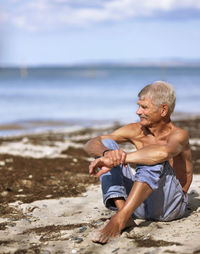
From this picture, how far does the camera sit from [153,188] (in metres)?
3.42

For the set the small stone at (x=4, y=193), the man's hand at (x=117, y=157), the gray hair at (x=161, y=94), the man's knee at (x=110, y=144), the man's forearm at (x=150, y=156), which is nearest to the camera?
the man's forearm at (x=150, y=156)

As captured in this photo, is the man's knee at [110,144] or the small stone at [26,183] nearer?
the man's knee at [110,144]

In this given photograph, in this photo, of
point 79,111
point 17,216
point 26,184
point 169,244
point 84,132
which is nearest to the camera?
point 169,244

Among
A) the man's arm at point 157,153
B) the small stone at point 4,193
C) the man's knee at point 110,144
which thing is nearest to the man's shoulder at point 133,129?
the man's knee at point 110,144

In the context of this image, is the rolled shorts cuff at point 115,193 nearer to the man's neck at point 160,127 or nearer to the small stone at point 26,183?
the man's neck at point 160,127

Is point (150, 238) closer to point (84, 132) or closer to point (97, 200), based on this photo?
point (97, 200)

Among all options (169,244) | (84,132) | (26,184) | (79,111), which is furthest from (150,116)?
(79,111)

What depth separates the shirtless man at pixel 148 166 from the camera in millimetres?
3422

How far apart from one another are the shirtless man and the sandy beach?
162mm

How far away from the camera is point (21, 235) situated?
3.82 metres

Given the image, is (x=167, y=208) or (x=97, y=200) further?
(x=97, y=200)

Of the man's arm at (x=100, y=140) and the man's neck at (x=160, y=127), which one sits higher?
the man's neck at (x=160, y=127)

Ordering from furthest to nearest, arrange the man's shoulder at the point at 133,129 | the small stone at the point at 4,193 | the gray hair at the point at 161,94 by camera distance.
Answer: the small stone at the point at 4,193
the man's shoulder at the point at 133,129
the gray hair at the point at 161,94

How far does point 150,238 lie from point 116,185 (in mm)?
540
